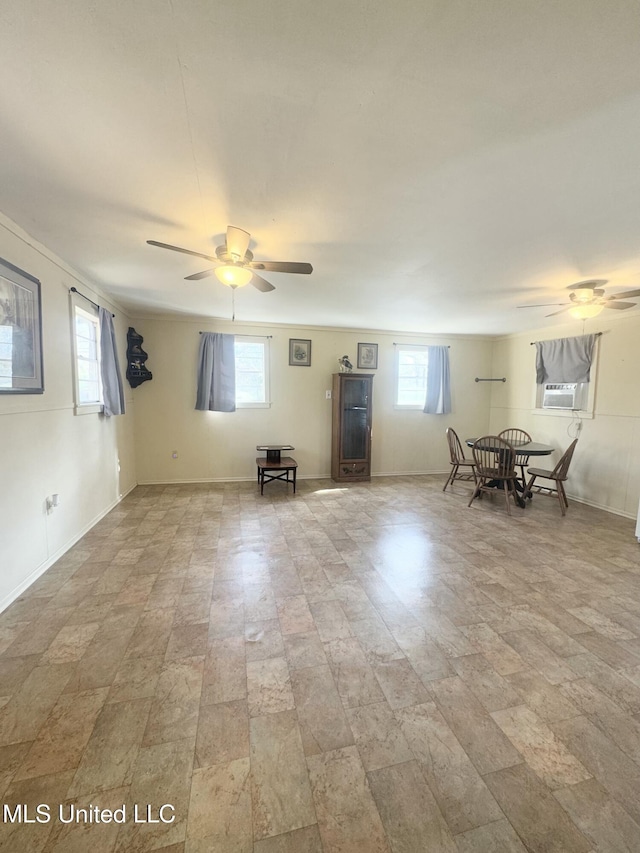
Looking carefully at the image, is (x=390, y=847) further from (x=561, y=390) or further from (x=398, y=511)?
(x=561, y=390)

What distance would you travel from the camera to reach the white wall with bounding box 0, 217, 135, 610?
2189mm

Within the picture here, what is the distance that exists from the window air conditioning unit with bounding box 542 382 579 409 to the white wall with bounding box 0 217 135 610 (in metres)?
6.01

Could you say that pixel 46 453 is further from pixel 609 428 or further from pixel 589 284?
pixel 609 428

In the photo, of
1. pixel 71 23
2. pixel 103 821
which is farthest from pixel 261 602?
pixel 71 23

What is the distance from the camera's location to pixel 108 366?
12.2 feet

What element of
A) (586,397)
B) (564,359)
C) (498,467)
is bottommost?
(498,467)

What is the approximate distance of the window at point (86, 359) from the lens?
316 centimetres

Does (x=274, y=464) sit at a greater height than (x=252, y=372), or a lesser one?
lesser

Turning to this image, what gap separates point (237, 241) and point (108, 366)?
94.8 inches

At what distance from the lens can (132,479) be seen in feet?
16.1

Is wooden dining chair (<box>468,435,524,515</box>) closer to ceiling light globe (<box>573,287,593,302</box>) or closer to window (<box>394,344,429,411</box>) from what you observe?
ceiling light globe (<box>573,287,593,302</box>)

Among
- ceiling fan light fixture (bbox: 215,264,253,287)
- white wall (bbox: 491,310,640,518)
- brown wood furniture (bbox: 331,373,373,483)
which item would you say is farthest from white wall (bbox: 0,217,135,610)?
white wall (bbox: 491,310,640,518)

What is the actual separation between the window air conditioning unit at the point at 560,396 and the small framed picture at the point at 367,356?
8.64 feet

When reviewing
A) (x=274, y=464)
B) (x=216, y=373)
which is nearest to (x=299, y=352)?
(x=216, y=373)
